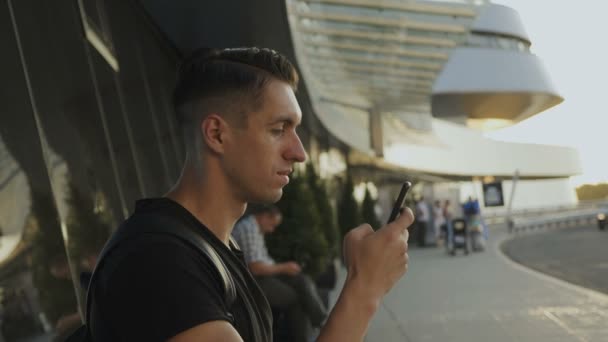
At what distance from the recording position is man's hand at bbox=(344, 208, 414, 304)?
1393 millimetres

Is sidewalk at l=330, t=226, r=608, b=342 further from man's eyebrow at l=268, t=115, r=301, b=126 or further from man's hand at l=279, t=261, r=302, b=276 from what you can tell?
man's eyebrow at l=268, t=115, r=301, b=126

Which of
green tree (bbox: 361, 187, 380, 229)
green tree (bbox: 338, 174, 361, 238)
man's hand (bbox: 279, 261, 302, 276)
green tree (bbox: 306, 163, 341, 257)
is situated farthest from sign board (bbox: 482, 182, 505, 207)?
man's hand (bbox: 279, 261, 302, 276)

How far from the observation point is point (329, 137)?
24.7 metres

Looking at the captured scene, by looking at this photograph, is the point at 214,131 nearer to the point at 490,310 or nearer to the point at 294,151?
the point at 294,151

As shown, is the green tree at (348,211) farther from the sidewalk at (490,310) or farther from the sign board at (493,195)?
the sidewalk at (490,310)

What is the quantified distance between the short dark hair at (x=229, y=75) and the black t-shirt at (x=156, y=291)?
0.38 m

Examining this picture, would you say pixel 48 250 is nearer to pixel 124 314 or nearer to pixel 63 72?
pixel 63 72

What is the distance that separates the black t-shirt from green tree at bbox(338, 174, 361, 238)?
2031 cm

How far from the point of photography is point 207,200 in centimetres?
148

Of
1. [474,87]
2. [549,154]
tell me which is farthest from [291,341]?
[549,154]

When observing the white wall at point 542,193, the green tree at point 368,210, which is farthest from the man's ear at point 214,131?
the white wall at point 542,193

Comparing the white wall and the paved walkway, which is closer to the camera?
the paved walkway

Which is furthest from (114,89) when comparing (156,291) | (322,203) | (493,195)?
(493,195)

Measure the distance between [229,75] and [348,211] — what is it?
20.3 meters
